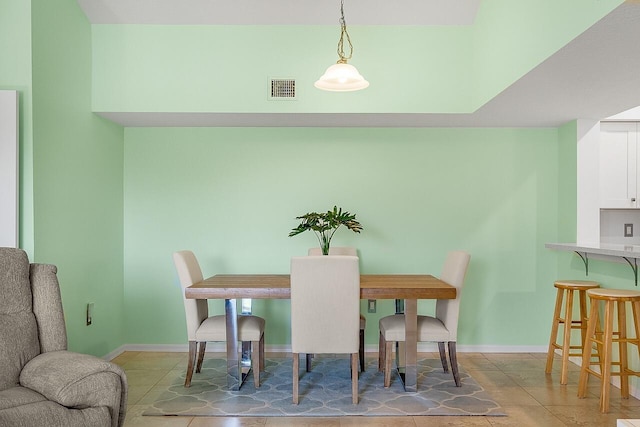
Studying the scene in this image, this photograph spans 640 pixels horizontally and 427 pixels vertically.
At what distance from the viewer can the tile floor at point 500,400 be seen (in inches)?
114

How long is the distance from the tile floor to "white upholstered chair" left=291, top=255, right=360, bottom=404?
1.27 feet

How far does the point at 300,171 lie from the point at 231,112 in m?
0.88

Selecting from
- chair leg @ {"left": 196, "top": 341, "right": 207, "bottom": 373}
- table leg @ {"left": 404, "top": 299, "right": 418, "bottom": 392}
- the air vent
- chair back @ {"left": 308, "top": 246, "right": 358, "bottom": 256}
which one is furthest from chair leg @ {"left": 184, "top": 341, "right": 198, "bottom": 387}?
the air vent

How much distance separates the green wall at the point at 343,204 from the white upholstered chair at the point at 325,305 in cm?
143

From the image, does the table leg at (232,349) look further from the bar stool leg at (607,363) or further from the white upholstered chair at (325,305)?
the bar stool leg at (607,363)

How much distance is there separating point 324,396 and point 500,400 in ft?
3.67

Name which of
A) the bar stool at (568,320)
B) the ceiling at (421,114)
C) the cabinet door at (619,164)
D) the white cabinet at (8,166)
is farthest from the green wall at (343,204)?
the white cabinet at (8,166)

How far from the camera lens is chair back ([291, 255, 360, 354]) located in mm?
3086

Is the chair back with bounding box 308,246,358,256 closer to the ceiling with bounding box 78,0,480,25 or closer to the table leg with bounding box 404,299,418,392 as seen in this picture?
the table leg with bounding box 404,299,418,392

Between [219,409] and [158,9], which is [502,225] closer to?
[219,409]

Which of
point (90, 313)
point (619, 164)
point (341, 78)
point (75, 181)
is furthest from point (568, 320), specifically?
point (75, 181)

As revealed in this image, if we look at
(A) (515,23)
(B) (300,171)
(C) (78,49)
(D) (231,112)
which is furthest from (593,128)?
(C) (78,49)

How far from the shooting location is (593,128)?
13.7ft

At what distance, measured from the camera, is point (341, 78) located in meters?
3.13
